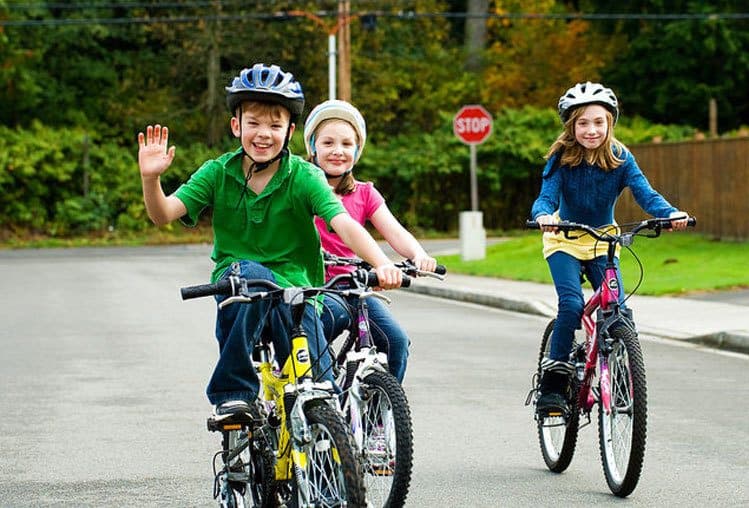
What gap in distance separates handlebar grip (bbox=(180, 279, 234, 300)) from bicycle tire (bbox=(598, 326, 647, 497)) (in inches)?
84.9

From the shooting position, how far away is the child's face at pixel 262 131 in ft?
19.3

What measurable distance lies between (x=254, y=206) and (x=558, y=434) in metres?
2.75

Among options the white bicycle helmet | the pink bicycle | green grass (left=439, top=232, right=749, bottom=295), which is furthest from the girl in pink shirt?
green grass (left=439, top=232, right=749, bottom=295)

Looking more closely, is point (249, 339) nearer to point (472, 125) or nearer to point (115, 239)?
point (472, 125)

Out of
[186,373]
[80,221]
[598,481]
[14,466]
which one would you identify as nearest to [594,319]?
[598,481]

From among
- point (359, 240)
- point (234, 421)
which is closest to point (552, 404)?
point (234, 421)

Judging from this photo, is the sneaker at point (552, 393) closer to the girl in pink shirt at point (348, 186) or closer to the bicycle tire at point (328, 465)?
the girl in pink shirt at point (348, 186)

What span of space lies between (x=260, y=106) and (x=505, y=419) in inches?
170

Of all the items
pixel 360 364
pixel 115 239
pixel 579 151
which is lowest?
pixel 360 364

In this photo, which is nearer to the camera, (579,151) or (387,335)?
(387,335)

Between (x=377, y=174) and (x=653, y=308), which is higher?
(x=377, y=174)

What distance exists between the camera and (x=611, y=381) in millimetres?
7301

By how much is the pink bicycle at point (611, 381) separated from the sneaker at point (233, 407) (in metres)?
1.86

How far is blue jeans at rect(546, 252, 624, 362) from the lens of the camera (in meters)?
7.75
